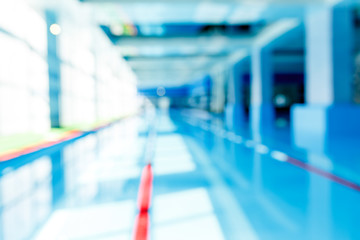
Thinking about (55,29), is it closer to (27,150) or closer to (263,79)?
(27,150)

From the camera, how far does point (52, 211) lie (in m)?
2.88

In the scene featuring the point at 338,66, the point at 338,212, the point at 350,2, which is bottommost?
the point at 338,212

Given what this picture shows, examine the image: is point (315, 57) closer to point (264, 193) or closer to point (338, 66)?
point (338, 66)

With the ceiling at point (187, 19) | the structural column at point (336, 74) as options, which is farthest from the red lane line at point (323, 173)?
the ceiling at point (187, 19)

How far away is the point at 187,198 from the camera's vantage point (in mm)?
3252

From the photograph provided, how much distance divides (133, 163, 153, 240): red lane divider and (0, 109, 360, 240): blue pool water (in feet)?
0.19

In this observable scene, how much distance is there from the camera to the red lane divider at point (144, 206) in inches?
92.0

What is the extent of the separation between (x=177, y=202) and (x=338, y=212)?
1.47 meters

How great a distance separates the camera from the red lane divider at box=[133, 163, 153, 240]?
234cm

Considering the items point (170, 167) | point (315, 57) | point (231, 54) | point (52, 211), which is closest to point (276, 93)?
point (231, 54)

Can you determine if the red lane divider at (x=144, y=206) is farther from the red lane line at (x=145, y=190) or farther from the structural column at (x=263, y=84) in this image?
the structural column at (x=263, y=84)

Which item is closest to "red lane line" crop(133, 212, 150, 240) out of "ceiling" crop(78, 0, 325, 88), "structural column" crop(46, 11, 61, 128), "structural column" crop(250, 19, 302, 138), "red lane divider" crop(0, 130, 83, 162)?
"red lane divider" crop(0, 130, 83, 162)

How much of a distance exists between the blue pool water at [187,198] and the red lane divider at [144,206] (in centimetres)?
6

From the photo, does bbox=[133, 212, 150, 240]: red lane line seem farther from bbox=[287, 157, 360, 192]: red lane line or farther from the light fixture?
the light fixture
